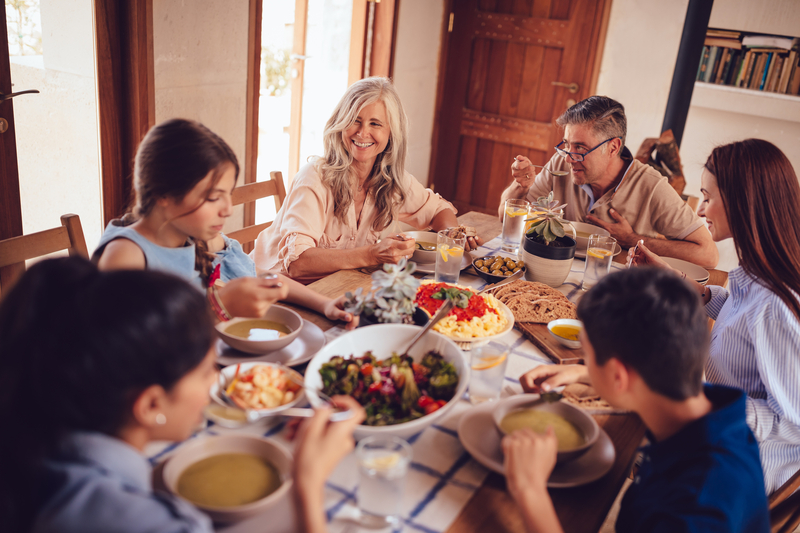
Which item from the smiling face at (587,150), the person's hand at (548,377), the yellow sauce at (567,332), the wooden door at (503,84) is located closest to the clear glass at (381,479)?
the person's hand at (548,377)

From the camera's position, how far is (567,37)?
4641mm

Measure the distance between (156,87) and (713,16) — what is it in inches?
170

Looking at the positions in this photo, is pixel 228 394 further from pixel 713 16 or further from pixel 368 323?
pixel 713 16

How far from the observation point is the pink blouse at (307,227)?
2.11 meters

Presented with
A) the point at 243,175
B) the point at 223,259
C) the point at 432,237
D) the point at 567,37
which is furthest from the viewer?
the point at 567,37

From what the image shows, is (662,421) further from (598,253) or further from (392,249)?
(392,249)

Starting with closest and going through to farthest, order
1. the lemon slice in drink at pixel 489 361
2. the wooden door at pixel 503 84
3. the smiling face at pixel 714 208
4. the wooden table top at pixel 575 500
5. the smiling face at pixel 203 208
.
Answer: the wooden table top at pixel 575 500
the lemon slice in drink at pixel 489 361
the smiling face at pixel 203 208
the smiling face at pixel 714 208
the wooden door at pixel 503 84

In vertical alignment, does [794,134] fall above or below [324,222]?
above

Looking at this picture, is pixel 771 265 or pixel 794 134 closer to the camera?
pixel 771 265

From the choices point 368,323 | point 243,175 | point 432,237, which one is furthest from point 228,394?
point 243,175

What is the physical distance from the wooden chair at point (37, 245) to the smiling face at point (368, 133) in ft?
3.26

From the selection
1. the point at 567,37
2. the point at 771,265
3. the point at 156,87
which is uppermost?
the point at 567,37

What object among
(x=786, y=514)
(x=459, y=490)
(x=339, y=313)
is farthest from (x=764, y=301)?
(x=339, y=313)

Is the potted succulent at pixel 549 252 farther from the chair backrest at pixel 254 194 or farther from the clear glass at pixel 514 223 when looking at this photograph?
the chair backrest at pixel 254 194
